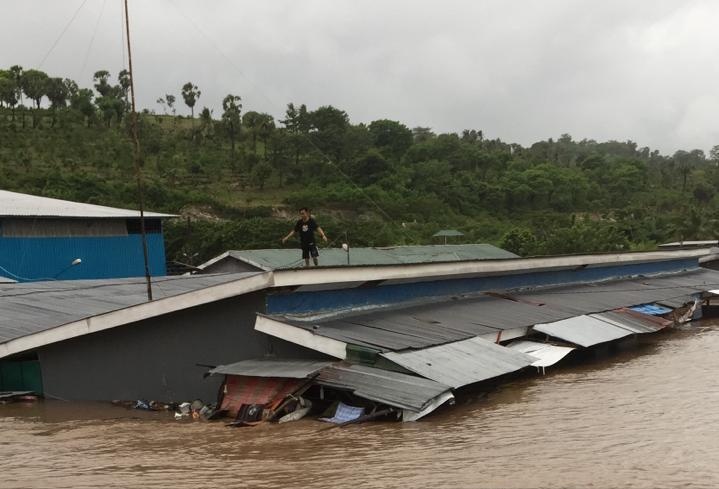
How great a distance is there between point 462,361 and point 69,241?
16.7 m

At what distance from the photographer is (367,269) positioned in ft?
39.8

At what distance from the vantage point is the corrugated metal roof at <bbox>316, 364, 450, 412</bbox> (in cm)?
862

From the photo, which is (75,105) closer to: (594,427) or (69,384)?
(69,384)

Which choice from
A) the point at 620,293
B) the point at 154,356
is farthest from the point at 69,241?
the point at 620,293

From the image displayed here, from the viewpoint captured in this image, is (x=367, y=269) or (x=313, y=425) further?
(x=367, y=269)

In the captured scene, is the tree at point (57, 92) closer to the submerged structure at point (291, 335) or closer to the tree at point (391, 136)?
the tree at point (391, 136)

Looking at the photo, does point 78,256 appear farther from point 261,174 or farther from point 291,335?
point 261,174

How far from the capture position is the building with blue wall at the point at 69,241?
71.4ft

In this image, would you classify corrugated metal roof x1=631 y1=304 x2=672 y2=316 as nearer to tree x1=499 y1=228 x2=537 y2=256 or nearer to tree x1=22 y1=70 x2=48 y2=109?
tree x1=499 y1=228 x2=537 y2=256

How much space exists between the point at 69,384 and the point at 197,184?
1321 inches

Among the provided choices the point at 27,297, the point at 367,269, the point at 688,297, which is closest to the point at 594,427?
the point at 367,269

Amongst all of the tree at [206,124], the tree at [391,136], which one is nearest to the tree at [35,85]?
the tree at [206,124]

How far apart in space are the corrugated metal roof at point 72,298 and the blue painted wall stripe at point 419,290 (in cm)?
87

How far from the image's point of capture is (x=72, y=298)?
44.8 feet
